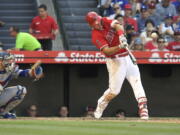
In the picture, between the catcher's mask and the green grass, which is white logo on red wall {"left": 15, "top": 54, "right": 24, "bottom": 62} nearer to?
the catcher's mask

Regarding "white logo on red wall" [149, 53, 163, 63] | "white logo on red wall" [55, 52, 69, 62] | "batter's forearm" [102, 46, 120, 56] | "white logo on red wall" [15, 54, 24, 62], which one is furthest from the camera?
"white logo on red wall" [149, 53, 163, 63]

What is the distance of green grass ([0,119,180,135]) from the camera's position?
33.5 ft

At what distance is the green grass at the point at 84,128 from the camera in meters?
10.2

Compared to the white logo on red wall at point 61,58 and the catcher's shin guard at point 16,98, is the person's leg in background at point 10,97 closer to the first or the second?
the catcher's shin guard at point 16,98

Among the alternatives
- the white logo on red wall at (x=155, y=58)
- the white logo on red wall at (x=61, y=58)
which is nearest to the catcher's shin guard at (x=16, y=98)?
Result: the white logo on red wall at (x=61, y=58)

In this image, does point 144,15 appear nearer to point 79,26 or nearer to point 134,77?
point 79,26

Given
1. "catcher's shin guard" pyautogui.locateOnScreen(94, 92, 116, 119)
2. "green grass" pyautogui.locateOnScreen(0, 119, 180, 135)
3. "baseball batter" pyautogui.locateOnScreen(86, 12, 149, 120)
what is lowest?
"green grass" pyautogui.locateOnScreen(0, 119, 180, 135)

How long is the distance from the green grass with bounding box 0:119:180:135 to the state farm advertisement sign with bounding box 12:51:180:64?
17.1 ft

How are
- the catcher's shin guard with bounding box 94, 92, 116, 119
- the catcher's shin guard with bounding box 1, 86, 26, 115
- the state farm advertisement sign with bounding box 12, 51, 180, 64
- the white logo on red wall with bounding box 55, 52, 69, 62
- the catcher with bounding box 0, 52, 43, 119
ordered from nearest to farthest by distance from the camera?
the catcher with bounding box 0, 52, 43, 119, the catcher's shin guard with bounding box 1, 86, 26, 115, the catcher's shin guard with bounding box 94, 92, 116, 119, the state farm advertisement sign with bounding box 12, 51, 180, 64, the white logo on red wall with bounding box 55, 52, 69, 62

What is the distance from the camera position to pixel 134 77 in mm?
13914

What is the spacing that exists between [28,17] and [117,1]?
2226 mm

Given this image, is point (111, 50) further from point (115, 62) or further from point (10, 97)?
point (10, 97)

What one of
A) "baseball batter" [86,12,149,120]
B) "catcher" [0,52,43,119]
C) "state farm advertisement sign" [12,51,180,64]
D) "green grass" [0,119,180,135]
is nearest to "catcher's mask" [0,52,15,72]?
"catcher" [0,52,43,119]

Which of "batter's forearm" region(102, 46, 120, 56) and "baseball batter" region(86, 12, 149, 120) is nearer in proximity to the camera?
"batter's forearm" region(102, 46, 120, 56)
